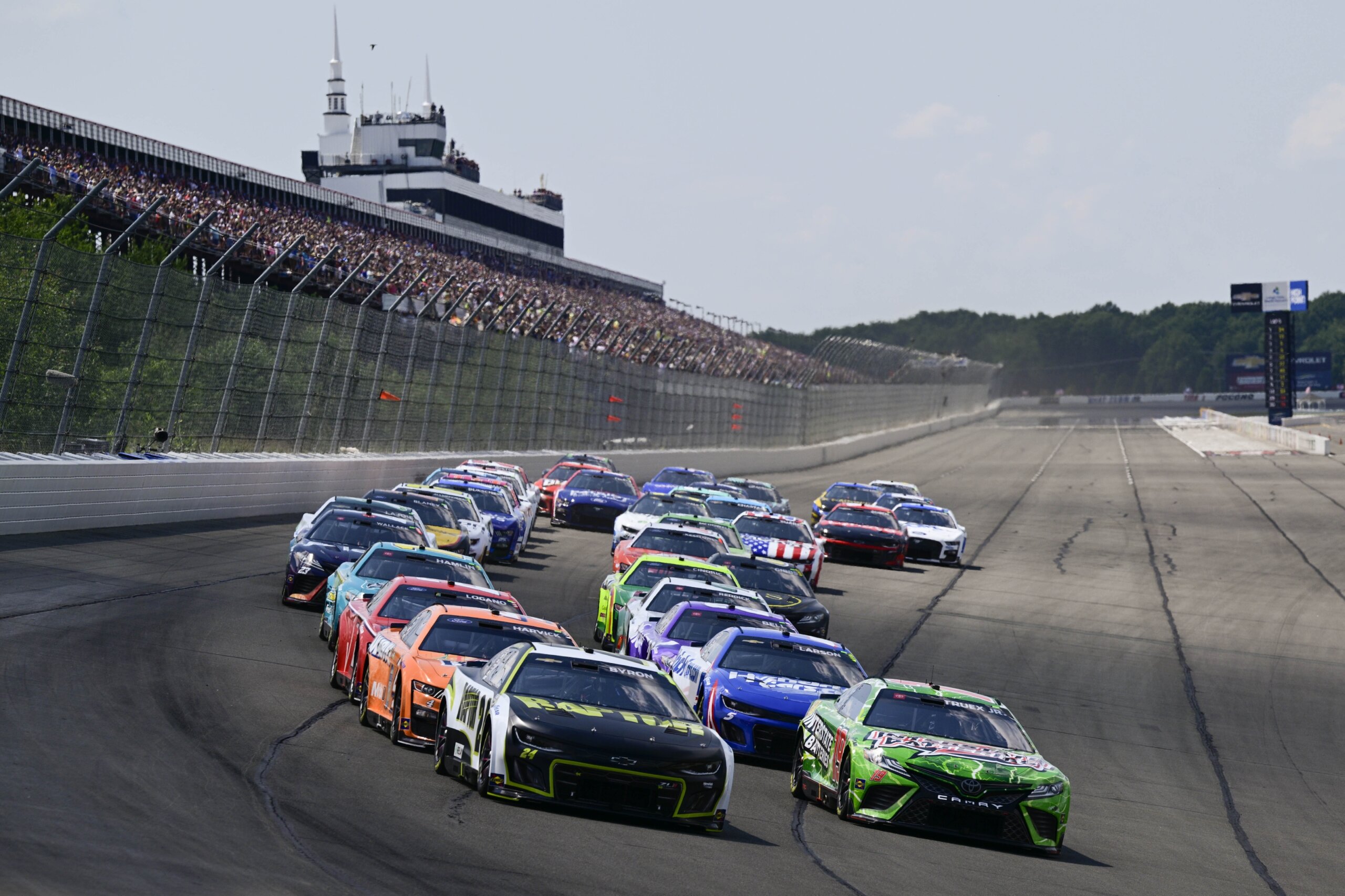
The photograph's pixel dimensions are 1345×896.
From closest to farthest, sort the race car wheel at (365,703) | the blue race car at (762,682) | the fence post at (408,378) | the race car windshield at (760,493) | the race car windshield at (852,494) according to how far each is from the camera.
→ the race car wheel at (365,703) → the blue race car at (762,682) → the fence post at (408,378) → the race car windshield at (760,493) → the race car windshield at (852,494)

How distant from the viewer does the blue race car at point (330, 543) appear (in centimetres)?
1852

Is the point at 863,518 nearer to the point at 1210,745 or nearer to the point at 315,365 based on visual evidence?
the point at 315,365

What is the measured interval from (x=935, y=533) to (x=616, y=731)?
2331 cm

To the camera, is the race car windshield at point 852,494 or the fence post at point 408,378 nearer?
the fence post at point 408,378

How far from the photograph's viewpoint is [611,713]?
34.9 ft

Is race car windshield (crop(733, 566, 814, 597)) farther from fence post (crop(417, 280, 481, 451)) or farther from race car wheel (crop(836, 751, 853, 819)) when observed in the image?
fence post (crop(417, 280, 481, 451))

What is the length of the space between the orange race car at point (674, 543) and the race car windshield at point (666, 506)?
4914 mm

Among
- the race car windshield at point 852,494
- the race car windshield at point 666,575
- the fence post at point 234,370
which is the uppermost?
the fence post at point 234,370

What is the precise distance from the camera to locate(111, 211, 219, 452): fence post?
24.8 metres

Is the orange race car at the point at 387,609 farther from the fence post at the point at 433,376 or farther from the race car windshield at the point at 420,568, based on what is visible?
the fence post at the point at 433,376

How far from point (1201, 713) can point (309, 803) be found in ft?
37.9

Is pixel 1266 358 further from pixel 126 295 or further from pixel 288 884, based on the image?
pixel 288 884

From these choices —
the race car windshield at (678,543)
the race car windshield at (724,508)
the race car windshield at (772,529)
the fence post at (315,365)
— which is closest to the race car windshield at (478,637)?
the race car windshield at (678,543)

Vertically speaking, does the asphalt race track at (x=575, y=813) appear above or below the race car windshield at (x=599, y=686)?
below
